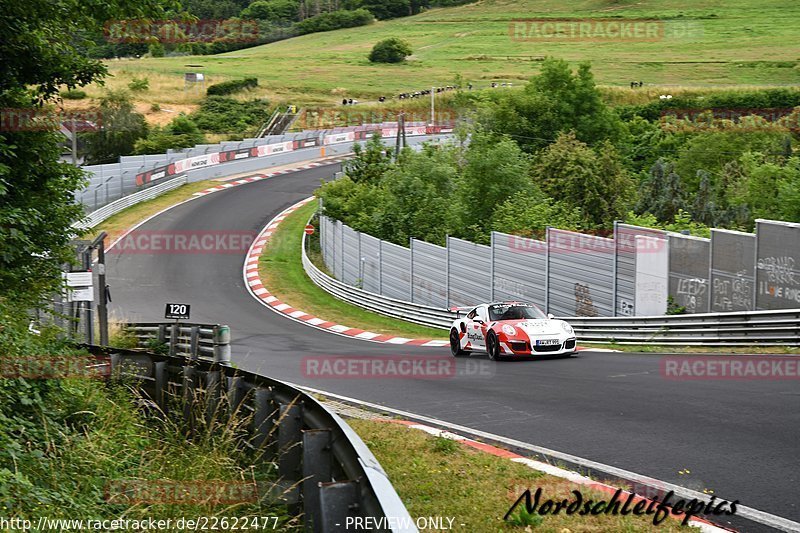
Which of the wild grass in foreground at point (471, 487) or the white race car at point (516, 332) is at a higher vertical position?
the wild grass in foreground at point (471, 487)

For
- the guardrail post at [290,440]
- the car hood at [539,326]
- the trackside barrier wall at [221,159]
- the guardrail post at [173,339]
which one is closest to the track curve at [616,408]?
the car hood at [539,326]

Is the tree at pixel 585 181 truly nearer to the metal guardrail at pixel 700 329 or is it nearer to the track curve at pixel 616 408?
the metal guardrail at pixel 700 329

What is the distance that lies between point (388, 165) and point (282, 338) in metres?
24.9

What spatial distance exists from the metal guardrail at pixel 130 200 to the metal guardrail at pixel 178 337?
88.4 ft

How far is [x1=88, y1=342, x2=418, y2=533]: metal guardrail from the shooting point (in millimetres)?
5543

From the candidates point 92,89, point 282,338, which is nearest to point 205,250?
point 282,338

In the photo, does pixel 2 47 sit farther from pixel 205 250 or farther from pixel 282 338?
pixel 205 250

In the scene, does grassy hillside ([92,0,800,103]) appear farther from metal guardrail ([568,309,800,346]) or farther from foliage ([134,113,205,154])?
metal guardrail ([568,309,800,346])

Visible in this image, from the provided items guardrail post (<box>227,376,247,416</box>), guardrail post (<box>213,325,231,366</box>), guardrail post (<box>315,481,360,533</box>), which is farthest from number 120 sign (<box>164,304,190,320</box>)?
guardrail post (<box>315,481,360,533</box>)

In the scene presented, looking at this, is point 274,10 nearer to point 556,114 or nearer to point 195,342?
point 556,114

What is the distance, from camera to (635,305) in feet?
77.9

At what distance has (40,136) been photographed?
13.4m

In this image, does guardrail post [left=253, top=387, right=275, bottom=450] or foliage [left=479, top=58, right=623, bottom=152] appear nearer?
guardrail post [left=253, top=387, right=275, bottom=450]

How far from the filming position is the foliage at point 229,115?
293 feet
